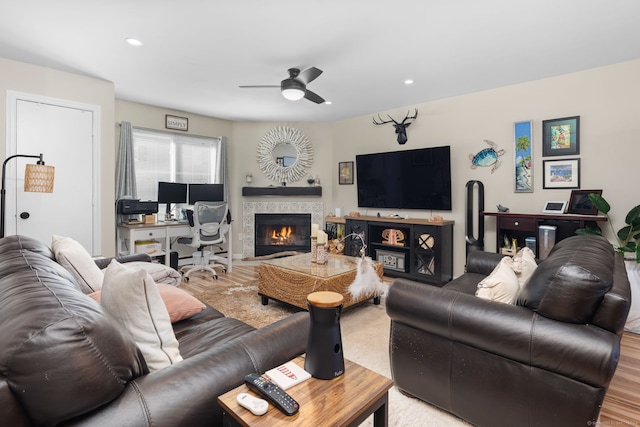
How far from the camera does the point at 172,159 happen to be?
16.9 ft

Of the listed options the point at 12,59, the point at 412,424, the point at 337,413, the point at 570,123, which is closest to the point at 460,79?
the point at 570,123

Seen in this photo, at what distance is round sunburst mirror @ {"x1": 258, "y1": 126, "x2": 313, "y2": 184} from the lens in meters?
5.72

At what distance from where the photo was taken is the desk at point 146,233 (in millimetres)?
4094

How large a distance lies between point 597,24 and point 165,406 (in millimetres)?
3583

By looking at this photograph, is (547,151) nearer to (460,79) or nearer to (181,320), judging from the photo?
(460,79)

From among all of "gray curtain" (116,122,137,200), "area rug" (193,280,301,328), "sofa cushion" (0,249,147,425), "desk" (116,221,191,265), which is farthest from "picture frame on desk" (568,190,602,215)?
"gray curtain" (116,122,137,200)

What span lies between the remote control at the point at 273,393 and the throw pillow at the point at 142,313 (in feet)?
1.10

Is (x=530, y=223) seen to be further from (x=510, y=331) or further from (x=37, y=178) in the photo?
(x=37, y=178)

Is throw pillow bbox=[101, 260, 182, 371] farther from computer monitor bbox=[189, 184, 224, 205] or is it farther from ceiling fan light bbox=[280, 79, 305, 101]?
computer monitor bbox=[189, 184, 224, 205]

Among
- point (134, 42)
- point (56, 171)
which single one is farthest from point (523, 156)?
point (56, 171)

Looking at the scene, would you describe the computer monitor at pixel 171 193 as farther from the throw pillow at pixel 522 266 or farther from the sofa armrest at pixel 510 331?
the throw pillow at pixel 522 266

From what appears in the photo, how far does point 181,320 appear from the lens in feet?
6.03

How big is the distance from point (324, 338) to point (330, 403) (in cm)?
17

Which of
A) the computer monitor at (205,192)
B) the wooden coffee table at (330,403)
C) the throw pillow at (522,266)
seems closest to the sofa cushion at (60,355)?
the wooden coffee table at (330,403)
